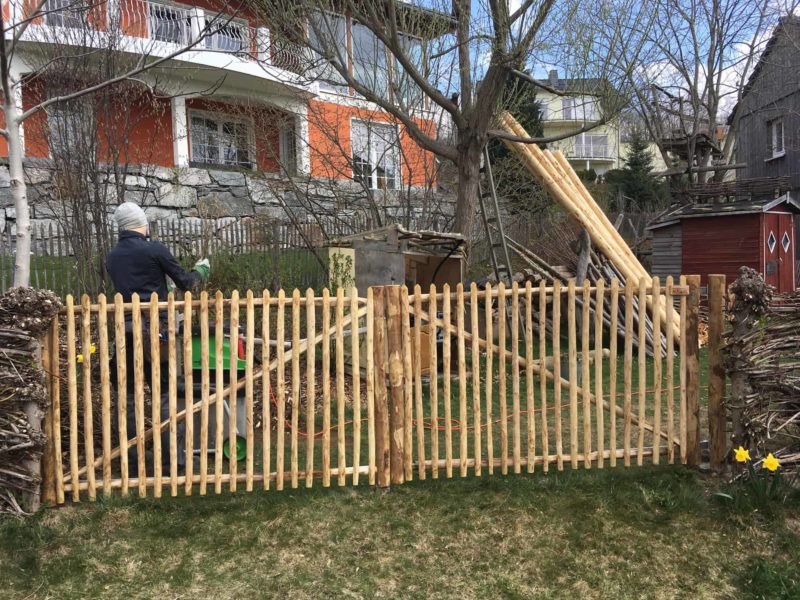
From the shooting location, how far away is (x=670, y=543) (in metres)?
3.87

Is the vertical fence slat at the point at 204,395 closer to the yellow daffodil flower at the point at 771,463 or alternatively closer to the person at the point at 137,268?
the person at the point at 137,268

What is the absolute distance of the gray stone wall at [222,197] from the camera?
11711 millimetres

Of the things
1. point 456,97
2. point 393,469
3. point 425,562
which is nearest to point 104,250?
point 456,97

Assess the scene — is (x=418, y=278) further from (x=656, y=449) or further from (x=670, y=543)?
(x=670, y=543)

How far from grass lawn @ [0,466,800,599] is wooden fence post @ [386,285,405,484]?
22 centimetres

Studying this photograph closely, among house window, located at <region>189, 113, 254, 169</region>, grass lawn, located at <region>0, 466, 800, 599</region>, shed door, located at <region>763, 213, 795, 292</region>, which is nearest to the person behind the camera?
grass lawn, located at <region>0, 466, 800, 599</region>

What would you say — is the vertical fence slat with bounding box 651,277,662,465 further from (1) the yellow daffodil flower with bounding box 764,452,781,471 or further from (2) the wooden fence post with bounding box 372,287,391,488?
(2) the wooden fence post with bounding box 372,287,391,488

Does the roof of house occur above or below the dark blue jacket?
above

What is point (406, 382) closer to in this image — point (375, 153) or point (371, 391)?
point (371, 391)

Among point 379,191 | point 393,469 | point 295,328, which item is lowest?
point 393,469

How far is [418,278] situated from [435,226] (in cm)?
432

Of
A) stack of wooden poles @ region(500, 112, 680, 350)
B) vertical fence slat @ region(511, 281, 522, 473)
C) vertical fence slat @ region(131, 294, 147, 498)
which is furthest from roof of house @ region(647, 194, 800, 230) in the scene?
vertical fence slat @ region(131, 294, 147, 498)

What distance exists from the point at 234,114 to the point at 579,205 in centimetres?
693

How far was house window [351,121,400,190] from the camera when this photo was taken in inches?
470
